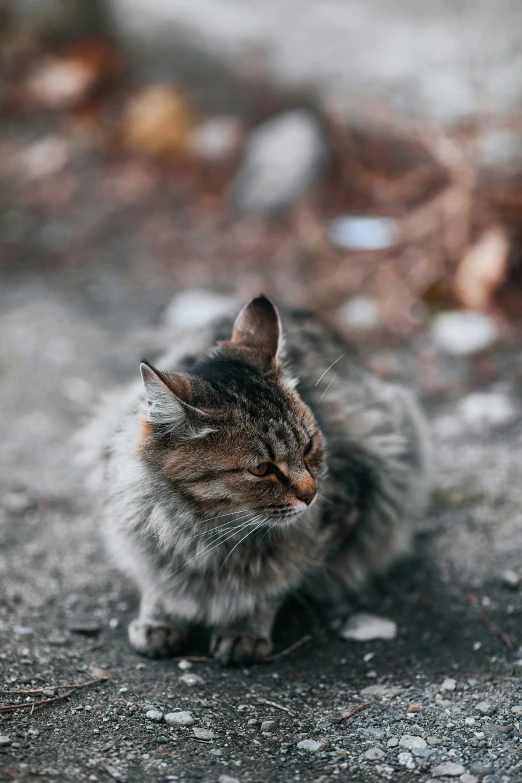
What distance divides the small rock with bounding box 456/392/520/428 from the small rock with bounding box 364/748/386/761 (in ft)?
7.39

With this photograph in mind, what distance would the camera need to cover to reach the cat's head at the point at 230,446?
2.64 m

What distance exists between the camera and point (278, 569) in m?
3.04

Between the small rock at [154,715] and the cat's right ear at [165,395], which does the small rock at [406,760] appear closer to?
the small rock at [154,715]

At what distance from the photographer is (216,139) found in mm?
7125

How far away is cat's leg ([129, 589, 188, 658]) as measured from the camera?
3.07 metres

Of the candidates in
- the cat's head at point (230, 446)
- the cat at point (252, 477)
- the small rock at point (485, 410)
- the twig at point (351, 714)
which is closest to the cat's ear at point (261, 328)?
the cat at point (252, 477)

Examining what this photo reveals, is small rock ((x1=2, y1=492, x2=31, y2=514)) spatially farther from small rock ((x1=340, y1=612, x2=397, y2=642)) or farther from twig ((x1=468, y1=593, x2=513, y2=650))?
twig ((x1=468, y1=593, x2=513, y2=650))

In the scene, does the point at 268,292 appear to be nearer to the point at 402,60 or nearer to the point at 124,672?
the point at 402,60

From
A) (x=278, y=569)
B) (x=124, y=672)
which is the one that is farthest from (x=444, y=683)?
(x=124, y=672)

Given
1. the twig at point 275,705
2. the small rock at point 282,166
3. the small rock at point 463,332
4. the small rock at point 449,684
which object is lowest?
the small rock at point 449,684

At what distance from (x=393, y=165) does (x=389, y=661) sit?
4302 mm

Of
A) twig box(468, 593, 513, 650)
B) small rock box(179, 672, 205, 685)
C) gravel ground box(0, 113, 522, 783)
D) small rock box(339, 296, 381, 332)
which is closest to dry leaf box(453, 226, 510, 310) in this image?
gravel ground box(0, 113, 522, 783)

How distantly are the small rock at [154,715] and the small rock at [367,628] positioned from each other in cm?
88

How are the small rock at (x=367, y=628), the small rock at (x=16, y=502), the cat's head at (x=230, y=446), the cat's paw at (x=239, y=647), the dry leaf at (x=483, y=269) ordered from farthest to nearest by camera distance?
the dry leaf at (x=483, y=269)
the small rock at (x=16, y=502)
the small rock at (x=367, y=628)
the cat's paw at (x=239, y=647)
the cat's head at (x=230, y=446)
